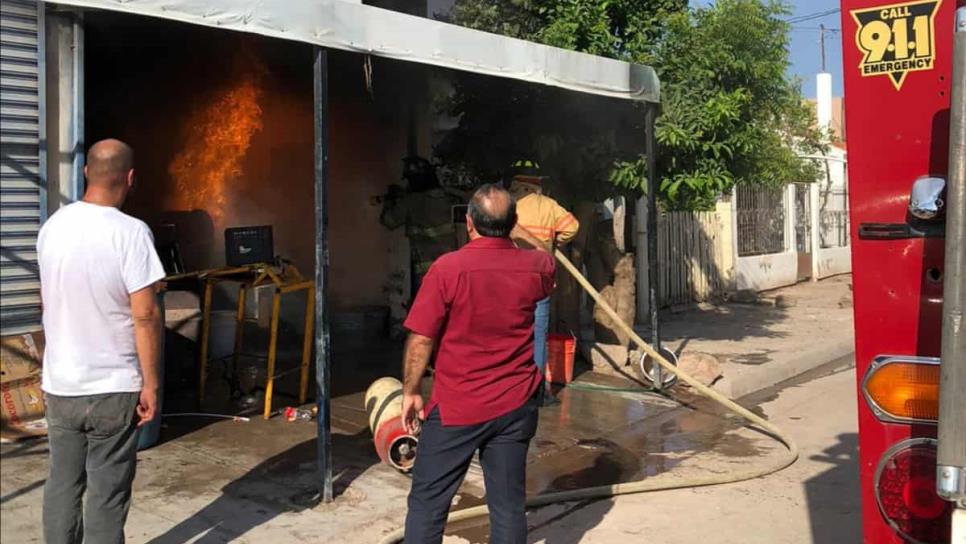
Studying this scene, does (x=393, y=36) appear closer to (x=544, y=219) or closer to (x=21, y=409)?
(x=544, y=219)

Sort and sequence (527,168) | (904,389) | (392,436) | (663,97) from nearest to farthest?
1. (904,389)
2. (392,436)
3. (663,97)
4. (527,168)

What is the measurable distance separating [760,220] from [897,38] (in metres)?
15.0

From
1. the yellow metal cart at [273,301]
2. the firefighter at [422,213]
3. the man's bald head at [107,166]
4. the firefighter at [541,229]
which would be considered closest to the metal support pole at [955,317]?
Answer: the man's bald head at [107,166]

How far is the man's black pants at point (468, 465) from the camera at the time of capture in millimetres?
3291

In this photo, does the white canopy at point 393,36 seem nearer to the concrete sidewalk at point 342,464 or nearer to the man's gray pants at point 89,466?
the man's gray pants at point 89,466

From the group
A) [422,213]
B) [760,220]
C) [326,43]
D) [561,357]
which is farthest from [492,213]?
[760,220]

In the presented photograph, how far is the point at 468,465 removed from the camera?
3.37 meters

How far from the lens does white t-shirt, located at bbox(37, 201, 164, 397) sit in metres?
3.02

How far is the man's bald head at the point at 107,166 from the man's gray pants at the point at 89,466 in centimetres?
80

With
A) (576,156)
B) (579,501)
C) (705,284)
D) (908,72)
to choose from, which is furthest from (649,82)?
(705,284)

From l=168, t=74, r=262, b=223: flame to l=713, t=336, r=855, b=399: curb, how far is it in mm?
5881

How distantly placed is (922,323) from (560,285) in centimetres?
654

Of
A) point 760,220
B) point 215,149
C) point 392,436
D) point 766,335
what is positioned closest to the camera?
point 392,436

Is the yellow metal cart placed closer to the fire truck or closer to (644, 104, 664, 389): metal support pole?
(644, 104, 664, 389): metal support pole
